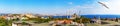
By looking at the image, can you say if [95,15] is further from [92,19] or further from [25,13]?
[25,13]

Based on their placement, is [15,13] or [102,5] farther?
[15,13]

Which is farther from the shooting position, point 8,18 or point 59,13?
point 8,18

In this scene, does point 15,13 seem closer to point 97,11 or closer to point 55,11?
point 55,11

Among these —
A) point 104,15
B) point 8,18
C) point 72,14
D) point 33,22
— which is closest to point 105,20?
point 104,15

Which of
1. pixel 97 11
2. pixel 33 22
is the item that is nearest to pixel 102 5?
pixel 97 11

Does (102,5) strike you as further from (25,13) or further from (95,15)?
(25,13)

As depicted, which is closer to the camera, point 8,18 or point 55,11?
point 55,11

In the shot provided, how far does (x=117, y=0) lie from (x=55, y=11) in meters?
0.80

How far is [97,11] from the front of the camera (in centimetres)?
553

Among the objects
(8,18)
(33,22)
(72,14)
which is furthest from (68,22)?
(8,18)

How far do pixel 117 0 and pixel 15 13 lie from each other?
1.36 metres

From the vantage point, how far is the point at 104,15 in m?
5.55

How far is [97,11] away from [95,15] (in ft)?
0.20

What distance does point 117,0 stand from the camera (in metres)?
5.48
